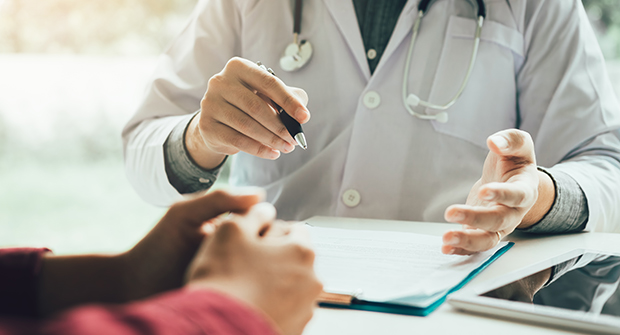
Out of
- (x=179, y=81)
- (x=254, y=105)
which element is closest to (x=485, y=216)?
(x=254, y=105)

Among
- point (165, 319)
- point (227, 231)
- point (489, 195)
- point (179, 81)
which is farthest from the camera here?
point (179, 81)

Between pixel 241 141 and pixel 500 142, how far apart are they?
1.23 feet

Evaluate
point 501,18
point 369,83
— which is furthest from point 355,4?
point 501,18

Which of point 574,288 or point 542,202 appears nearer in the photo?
point 574,288

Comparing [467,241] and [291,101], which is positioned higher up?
[291,101]

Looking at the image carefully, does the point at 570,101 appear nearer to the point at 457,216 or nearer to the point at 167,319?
the point at 457,216

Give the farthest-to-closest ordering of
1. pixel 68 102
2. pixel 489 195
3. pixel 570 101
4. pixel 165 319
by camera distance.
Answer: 1. pixel 68 102
2. pixel 570 101
3. pixel 489 195
4. pixel 165 319

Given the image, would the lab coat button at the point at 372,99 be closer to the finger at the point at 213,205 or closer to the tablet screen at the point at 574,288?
the tablet screen at the point at 574,288

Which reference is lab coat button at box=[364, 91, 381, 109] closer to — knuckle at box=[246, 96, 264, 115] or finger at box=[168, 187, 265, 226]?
knuckle at box=[246, 96, 264, 115]

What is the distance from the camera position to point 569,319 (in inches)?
15.6

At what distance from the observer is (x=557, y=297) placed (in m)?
0.44

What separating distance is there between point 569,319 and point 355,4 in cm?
80

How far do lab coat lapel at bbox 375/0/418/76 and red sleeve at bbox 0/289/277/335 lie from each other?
0.75m

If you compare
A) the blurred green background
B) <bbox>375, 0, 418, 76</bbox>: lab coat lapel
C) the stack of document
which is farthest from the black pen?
the blurred green background
